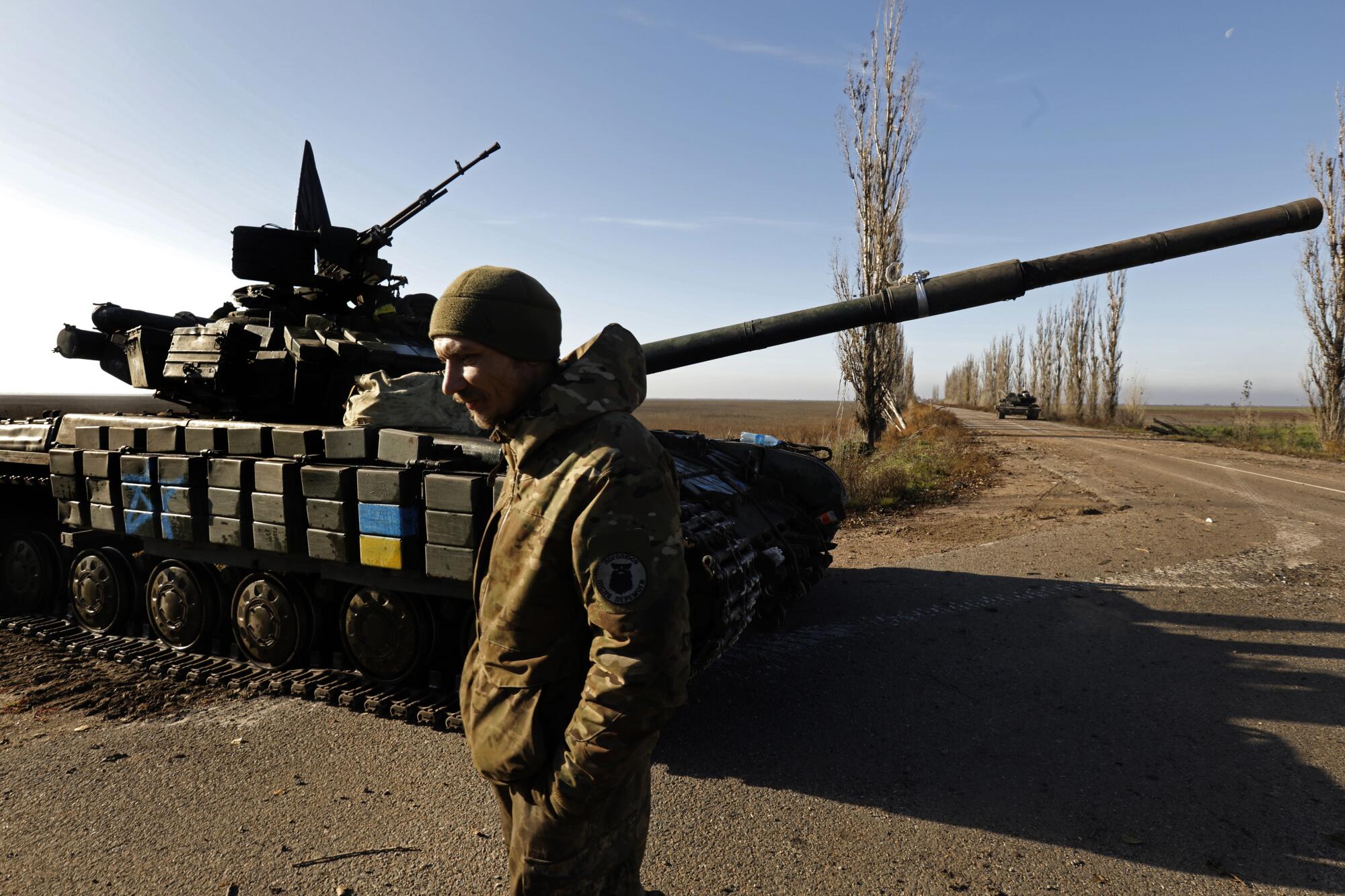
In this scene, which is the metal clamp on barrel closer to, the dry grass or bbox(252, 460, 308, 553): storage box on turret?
bbox(252, 460, 308, 553): storage box on turret

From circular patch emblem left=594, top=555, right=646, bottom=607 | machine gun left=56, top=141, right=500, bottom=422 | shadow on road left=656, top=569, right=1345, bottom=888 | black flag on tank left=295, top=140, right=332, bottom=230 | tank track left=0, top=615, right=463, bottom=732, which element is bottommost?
shadow on road left=656, top=569, right=1345, bottom=888

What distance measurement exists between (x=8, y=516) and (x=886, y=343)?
622 inches

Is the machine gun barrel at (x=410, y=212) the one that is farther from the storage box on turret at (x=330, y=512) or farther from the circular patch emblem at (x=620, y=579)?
the circular patch emblem at (x=620, y=579)

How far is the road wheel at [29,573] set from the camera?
6.35 m

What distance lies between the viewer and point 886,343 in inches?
699

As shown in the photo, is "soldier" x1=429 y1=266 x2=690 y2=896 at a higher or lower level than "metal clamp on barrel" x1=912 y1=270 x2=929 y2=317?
lower

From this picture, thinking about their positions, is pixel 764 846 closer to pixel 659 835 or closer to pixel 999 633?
pixel 659 835

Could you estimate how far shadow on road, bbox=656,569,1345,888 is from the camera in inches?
130

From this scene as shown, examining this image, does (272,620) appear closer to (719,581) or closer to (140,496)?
(140,496)

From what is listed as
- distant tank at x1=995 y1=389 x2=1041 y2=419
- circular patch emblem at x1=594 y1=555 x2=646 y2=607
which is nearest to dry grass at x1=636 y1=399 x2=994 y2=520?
circular patch emblem at x1=594 y1=555 x2=646 y2=607

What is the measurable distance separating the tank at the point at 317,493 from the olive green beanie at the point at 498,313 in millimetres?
2121

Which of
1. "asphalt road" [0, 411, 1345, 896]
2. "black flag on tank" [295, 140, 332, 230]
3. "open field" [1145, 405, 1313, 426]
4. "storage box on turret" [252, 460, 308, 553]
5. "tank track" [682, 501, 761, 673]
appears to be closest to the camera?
"asphalt road" [0, 411, 1345, 896]

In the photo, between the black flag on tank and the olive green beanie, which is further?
the black flag on tank

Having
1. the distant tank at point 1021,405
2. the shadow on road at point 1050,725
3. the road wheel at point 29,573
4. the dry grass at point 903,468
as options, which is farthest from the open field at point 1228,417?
the road wheel at point 29,573
